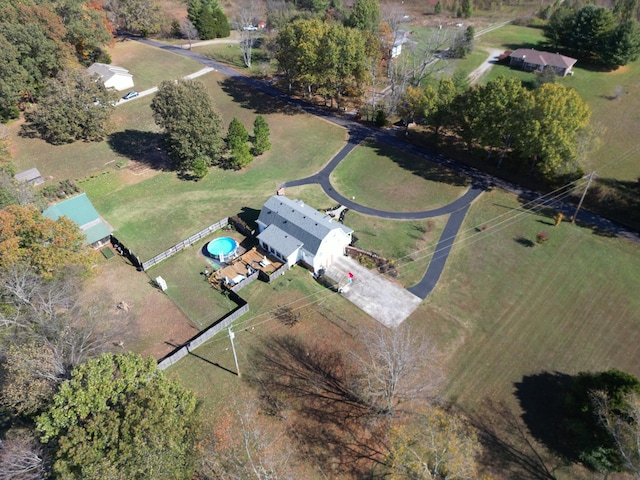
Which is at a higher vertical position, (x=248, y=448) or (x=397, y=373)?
(x=397, y=373)

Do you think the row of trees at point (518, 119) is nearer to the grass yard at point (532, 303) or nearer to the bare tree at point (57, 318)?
the grass yard at point (532, 303)

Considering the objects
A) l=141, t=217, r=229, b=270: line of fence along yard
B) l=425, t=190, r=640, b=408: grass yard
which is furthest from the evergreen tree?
l=425, t=190, r=640, b=408: grass yard

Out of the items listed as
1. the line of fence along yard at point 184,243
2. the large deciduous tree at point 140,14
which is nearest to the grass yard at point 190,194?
the line of fence along yard at point 184,243

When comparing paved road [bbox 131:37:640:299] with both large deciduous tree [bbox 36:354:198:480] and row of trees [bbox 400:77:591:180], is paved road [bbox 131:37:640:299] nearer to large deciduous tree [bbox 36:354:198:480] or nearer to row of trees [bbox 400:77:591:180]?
row of trees [bbox 400:77:591:180]

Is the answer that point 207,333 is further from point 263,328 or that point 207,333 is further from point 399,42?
point 399,42

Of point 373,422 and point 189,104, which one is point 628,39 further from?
point 373,422

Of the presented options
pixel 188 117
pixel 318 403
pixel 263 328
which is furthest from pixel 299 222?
pixel 188 117

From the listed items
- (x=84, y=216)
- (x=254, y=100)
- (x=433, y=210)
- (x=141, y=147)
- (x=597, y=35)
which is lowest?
(x=433, y=210)
